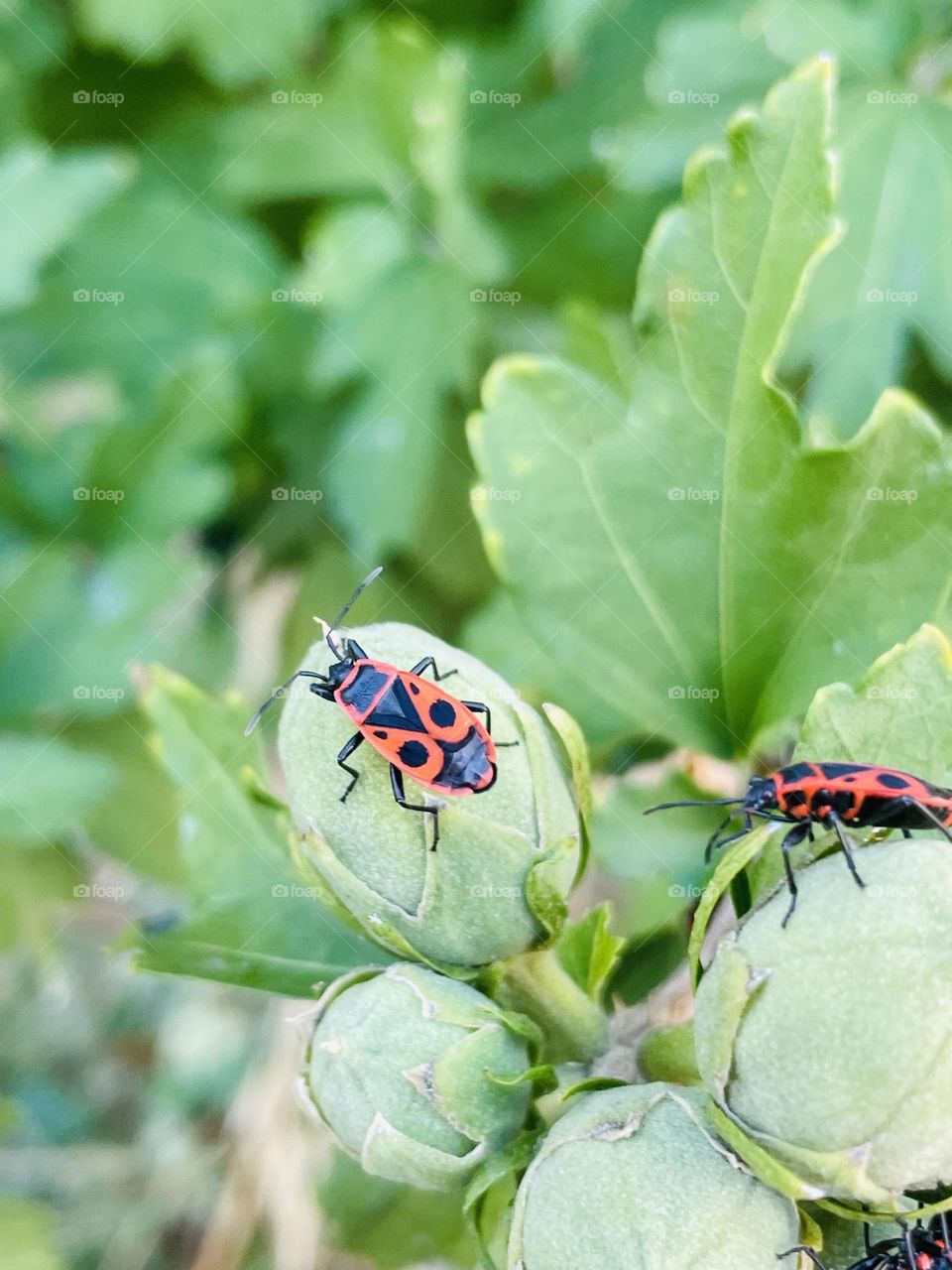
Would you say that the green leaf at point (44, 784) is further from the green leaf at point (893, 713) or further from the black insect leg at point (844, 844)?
the black insect leg at point (844, 844)

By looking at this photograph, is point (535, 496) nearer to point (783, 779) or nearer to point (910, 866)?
point (783, 779)

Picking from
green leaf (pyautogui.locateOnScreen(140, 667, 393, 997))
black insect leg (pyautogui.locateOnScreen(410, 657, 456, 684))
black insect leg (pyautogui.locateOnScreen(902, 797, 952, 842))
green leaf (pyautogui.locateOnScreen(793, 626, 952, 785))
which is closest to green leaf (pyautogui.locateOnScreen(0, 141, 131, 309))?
green leaf (pyautogui.locateOnScreen(140, 667, 393, 997))

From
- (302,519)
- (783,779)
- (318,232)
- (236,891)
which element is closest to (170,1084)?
(302,519)

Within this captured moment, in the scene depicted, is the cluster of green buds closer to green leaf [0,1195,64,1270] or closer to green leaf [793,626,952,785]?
green leaf [793,626,952,785]

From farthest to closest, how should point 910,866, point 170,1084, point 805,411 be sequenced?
point 170,1084
point 805,411
point 910,866

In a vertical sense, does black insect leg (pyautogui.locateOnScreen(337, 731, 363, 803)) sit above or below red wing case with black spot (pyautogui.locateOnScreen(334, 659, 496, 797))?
below

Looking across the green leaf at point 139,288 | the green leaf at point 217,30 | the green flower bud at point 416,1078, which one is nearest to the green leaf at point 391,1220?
the green flower bud at point 416,1078
